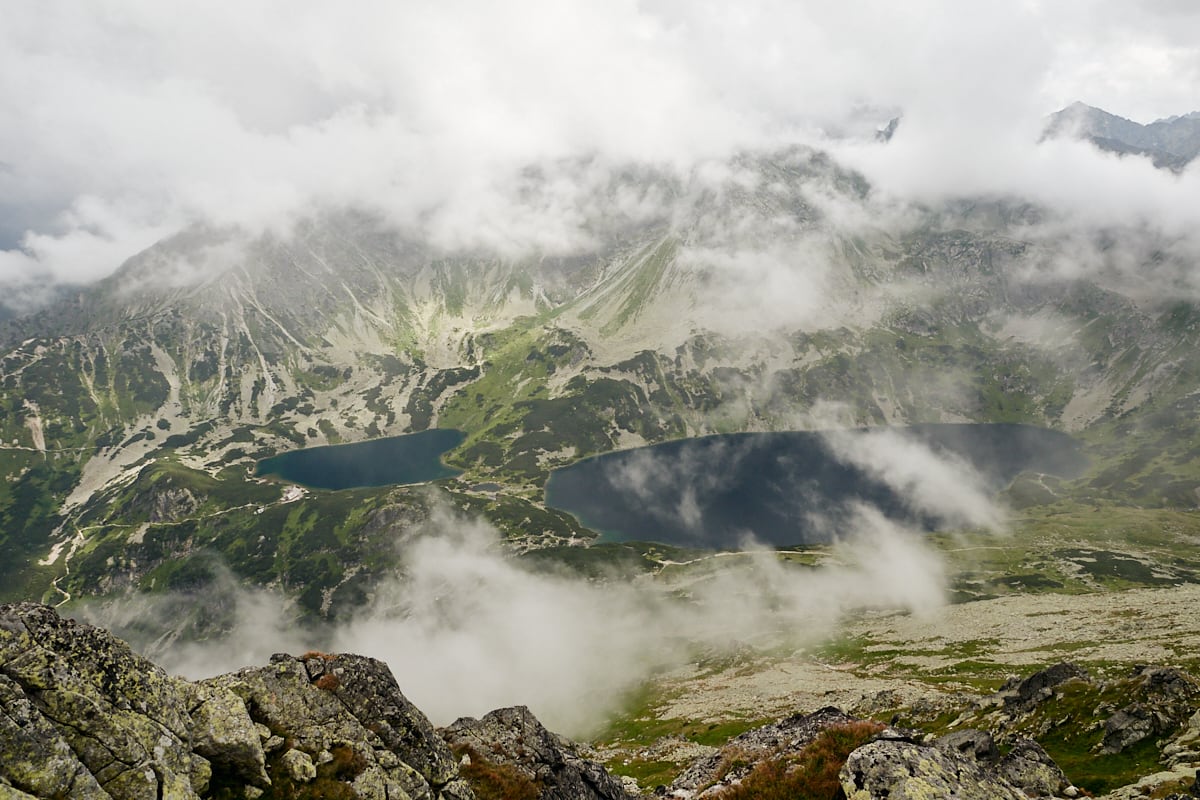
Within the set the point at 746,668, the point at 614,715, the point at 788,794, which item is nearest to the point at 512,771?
the point at 788,794

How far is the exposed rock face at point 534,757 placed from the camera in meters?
35.0

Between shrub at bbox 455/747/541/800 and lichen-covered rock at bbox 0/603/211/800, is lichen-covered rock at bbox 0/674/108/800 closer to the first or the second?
lichen-covered rock at bbox 0/603/211/800

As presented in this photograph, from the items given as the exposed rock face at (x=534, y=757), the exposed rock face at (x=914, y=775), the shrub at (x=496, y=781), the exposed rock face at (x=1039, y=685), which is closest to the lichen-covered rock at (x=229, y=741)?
the shrub at (x=496, y=781)

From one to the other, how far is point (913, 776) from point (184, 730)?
2746cm

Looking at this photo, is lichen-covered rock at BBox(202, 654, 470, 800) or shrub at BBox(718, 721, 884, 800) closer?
shrub at BBox(718, 721, 884, 800)

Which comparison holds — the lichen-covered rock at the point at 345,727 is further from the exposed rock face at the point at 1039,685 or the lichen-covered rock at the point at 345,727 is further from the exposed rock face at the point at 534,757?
the exposed rock face at the point at 1039,685

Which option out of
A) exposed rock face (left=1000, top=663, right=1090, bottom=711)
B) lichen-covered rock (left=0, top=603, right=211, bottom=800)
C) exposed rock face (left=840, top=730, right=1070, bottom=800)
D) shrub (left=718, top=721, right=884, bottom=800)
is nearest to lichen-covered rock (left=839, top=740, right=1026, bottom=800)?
exposed rock face (left=840, top=730, right=1070, bottom=800)

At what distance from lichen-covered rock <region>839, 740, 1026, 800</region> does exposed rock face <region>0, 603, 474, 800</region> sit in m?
19.4

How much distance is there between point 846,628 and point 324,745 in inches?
6940

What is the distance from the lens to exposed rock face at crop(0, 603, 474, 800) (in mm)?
18188

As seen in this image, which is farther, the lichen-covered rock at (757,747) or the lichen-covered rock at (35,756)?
the lichen-covered rock at (757,747)

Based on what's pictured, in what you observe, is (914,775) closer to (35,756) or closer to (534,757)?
(534,757)

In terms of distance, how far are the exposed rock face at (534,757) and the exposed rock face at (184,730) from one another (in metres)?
5.60

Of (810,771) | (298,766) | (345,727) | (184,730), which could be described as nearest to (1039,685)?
(810,771)
